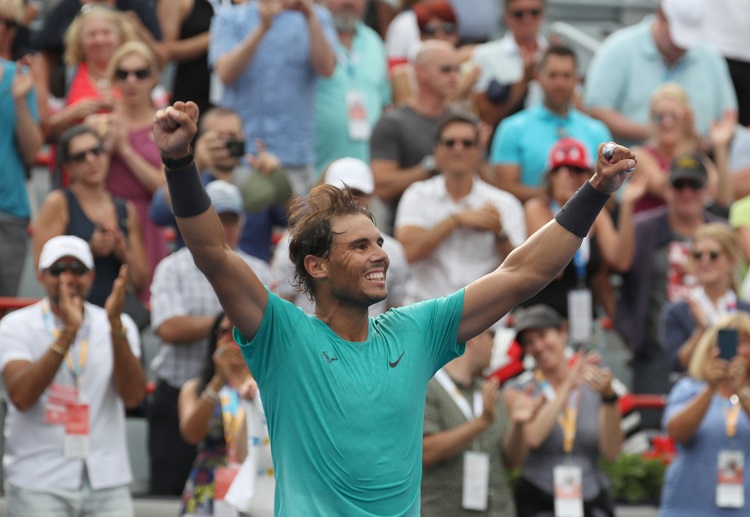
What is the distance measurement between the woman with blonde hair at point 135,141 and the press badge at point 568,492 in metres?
3.16

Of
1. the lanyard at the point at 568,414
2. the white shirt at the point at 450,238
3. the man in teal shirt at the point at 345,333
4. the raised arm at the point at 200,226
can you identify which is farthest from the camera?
the white shirt at the point at 450,238

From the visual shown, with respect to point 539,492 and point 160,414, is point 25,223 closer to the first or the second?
point 160,414

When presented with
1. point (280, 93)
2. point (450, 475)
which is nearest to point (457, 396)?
point (450, 475)

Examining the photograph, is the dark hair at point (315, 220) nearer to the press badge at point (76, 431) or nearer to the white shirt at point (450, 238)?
the press badge at point (76, 431)

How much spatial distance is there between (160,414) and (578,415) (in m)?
2.34

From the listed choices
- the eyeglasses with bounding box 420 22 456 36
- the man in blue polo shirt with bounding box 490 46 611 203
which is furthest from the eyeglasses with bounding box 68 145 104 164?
the eyeglasses with bounding box 420 22 456 36

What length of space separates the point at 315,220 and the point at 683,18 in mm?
7964

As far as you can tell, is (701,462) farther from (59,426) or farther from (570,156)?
(59,426)

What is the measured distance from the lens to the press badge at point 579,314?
32.2ft

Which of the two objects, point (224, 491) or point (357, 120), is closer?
point (224, 491)

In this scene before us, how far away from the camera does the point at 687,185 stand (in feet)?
35.4

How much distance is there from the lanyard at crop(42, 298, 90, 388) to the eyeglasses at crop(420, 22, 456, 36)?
16.2ft

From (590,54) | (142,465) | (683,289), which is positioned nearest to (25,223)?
(142,465)

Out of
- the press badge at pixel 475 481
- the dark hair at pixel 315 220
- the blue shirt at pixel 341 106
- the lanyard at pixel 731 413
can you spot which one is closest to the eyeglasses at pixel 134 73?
the blue shirt at pixel 341 106
